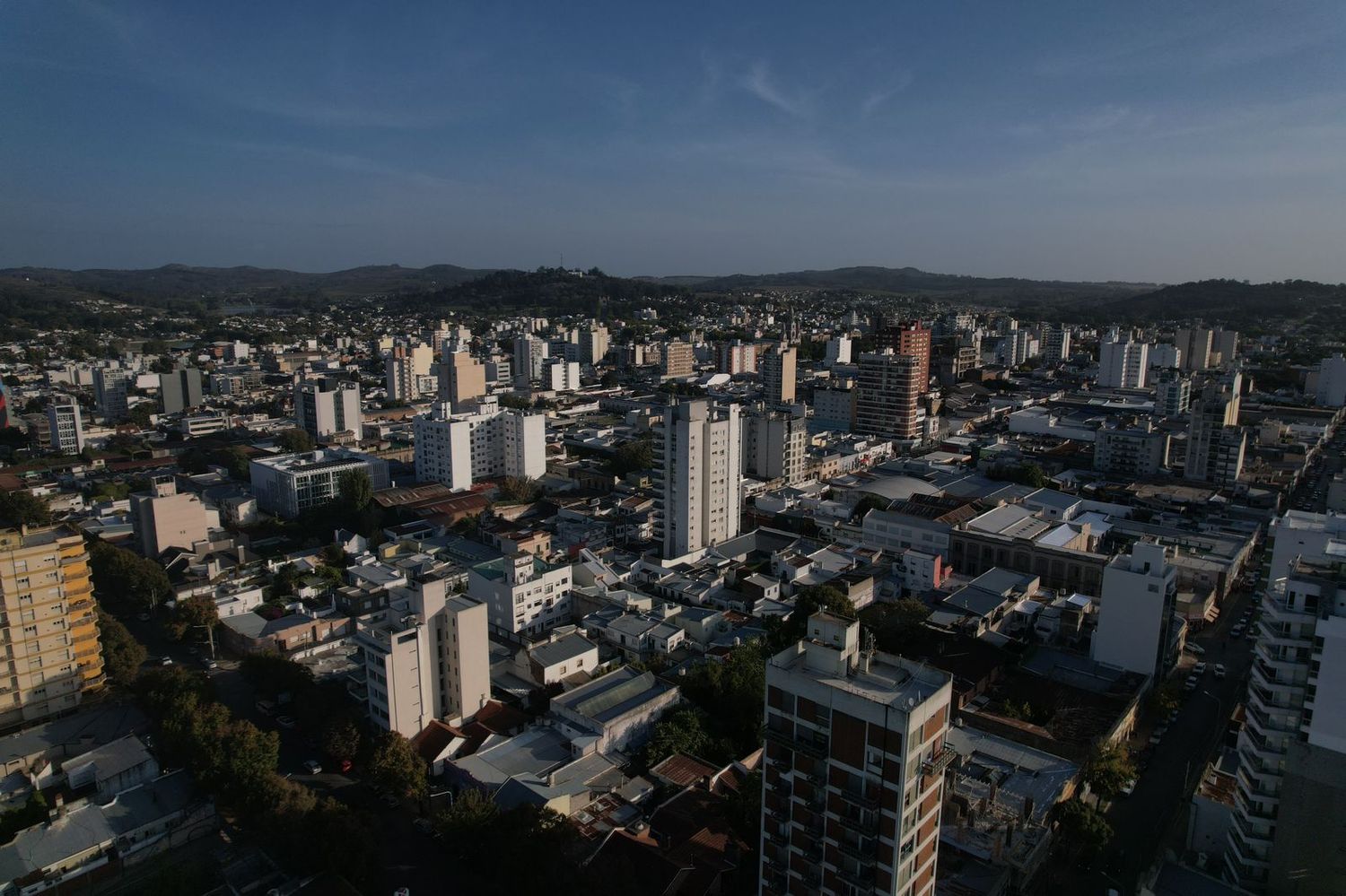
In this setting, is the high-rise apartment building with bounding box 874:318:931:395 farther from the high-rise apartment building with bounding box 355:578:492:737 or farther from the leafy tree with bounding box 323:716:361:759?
the leafy tree with bounding box 323:716:361:759

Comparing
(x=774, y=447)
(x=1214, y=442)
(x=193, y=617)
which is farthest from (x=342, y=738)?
(x=1214, y=442)

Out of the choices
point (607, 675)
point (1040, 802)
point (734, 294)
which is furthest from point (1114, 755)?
point (734, 294)

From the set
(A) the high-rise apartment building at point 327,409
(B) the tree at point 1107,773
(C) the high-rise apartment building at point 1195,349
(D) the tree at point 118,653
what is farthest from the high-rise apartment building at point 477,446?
(C) the high-rise apartment building at point 1195,349

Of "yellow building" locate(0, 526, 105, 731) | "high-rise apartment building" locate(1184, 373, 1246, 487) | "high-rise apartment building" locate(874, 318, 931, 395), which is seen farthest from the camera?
"high-rise apartment building" locate(874, 318, 931, 395)

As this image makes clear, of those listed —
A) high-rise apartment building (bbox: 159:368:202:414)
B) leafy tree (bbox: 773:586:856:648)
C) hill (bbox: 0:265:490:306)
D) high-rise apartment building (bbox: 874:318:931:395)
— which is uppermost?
hill (bbox: 0:265:490:306)

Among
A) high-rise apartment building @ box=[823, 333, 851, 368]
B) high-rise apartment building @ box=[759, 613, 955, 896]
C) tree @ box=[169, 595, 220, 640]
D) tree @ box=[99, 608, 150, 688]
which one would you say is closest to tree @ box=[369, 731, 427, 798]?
high-rise apartment building @ box=[759, 613, 955, 896]

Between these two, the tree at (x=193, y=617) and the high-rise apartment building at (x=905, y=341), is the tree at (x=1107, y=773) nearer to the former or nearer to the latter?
the tree at (x=193, y=617)
